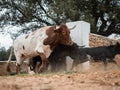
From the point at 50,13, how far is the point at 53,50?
9.40 m

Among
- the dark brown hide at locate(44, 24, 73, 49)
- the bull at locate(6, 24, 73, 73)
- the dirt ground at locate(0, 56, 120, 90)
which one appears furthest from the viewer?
the dark brown hide at locate(44, 24, 73, 49)

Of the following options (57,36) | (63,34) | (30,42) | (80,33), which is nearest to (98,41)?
(80,33)

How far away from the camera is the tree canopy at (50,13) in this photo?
2255cm

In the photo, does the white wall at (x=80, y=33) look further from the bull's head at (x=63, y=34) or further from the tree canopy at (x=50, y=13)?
the tree canopy at (x=50, y=13)

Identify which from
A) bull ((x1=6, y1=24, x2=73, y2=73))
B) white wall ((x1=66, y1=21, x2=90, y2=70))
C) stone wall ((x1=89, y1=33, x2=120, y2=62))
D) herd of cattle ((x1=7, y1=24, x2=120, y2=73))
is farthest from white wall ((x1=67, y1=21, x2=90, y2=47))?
bull ((x1=6, y1=24, x2=73, y2=73))

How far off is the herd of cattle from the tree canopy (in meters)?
8.19

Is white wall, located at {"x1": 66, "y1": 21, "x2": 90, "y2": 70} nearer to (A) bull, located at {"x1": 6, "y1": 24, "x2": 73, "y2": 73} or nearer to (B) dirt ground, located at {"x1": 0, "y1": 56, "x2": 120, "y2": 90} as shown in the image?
(A) bull, located at {"x1": 6, "y1": 24, "x2": 73, "y2": 73}

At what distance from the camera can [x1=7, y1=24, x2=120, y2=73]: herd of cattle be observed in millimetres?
12094

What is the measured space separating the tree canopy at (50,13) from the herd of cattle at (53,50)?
8190 millimetres

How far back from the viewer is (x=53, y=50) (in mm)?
12477

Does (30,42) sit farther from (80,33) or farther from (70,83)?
(70,83)

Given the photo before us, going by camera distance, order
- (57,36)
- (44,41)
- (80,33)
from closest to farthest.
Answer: (44,41) < (57,36) < (80,33)

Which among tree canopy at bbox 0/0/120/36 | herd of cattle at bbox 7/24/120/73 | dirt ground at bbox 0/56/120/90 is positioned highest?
tree canopy at bbox 0/0/120/36

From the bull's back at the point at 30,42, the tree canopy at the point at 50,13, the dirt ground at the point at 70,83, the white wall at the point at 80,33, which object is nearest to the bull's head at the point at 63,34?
the bull's back at the point at 30,42
